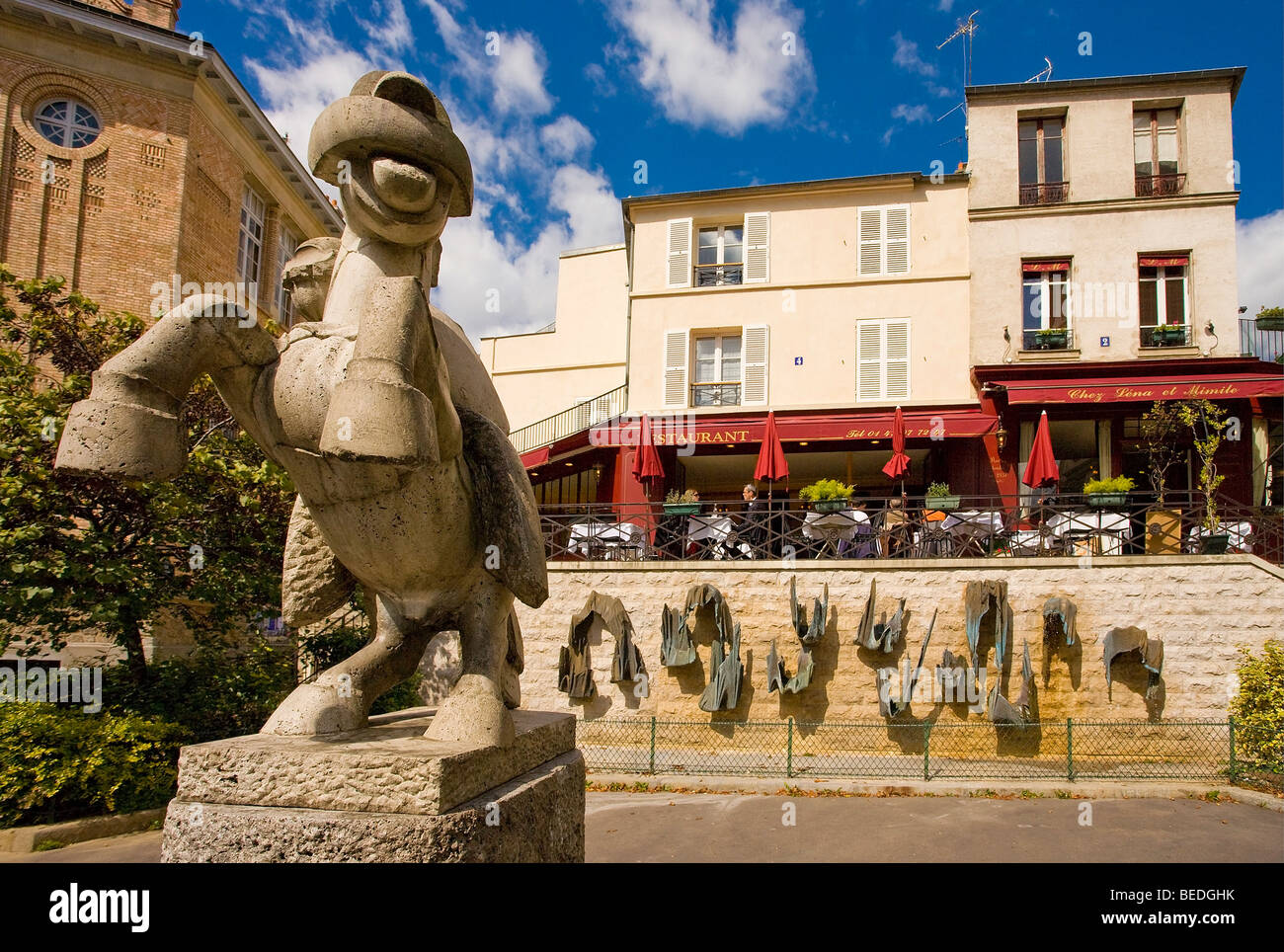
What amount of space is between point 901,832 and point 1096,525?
7.21m

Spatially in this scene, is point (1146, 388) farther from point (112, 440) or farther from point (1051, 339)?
point (112, 440)

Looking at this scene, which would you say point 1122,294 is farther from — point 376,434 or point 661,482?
point 376,434

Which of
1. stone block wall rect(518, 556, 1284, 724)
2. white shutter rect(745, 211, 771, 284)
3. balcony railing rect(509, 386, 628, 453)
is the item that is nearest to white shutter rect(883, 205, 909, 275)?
white shutter rect(745, 211, 771, 284)

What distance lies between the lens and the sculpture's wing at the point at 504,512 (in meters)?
2.54

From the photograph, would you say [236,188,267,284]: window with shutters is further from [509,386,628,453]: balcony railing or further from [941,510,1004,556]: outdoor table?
[941,510,1004,556]: outdoor table

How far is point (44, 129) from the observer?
47.4 ft

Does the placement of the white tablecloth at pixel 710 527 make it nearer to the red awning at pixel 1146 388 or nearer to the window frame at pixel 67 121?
the red awning at pixel 1146 388

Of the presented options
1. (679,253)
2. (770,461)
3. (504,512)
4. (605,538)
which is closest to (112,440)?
(504,512)

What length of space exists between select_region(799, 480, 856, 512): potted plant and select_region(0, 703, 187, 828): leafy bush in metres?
9.96

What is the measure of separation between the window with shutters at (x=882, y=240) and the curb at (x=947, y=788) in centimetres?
1173

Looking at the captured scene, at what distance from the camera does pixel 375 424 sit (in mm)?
1854

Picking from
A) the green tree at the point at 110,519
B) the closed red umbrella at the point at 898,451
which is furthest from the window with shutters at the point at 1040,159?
the green tree at the point at 110,519

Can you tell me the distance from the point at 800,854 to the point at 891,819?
1.98 m

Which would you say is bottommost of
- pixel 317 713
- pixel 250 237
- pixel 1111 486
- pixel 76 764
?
pixel 76 764
